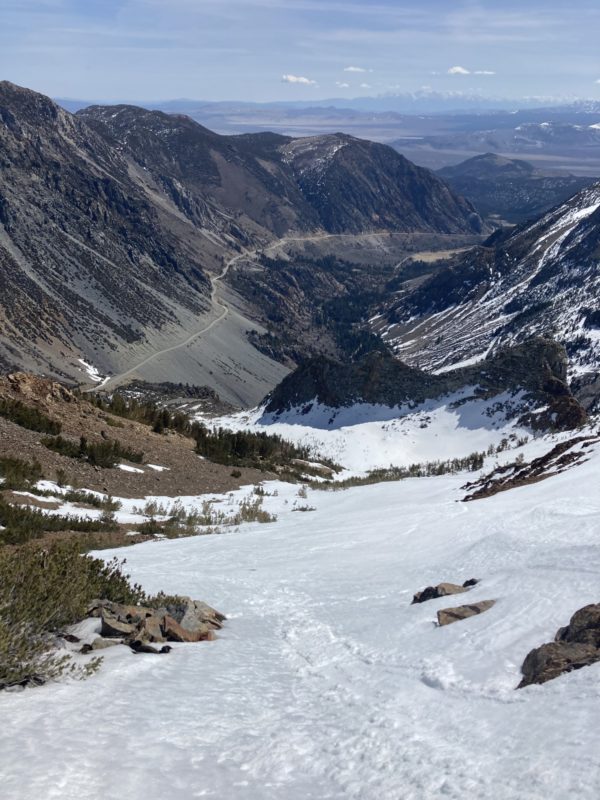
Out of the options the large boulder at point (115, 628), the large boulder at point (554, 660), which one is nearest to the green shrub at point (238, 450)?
the large boulder at point (115, 628)

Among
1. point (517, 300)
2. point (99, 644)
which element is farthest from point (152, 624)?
point (517, 300)

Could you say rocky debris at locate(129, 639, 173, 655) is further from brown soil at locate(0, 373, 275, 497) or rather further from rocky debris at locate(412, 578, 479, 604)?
brown soil at locate(0, 373, 275, 497)

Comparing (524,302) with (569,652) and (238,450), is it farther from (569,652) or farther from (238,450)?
(569,652)

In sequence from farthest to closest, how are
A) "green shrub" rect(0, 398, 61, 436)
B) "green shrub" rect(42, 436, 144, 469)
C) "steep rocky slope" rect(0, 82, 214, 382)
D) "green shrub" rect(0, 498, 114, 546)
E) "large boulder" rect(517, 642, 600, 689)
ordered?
"steep rocky slope" rect(0, 82, 214, 382) → "green shrub" rect(0, 398, 61, 436) → "green shrub" rect(42, 436, 144, 469) → "green shrub" rect(0, 498, 114, 546) → "large boulder" rect(517, 642, 600, 689)

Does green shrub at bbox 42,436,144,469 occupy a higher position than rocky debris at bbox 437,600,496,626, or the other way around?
rocky debris at bbox 437,600,496,626

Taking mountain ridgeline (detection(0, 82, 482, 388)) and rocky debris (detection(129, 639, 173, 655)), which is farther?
mountain ridgeline (detection(0, 82, 482, 388))

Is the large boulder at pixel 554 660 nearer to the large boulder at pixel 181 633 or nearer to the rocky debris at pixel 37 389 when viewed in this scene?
the large boulder at pixel 181 633

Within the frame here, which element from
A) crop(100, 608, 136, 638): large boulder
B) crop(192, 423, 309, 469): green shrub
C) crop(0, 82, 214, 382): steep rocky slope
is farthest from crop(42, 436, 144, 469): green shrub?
crop(0, 82, 214, 382): steep rocky slope
